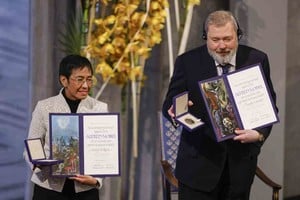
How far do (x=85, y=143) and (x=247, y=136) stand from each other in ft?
2.61

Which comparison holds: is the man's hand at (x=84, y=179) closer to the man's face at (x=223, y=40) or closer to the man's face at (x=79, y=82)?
the man's face at (x=79, y=82)

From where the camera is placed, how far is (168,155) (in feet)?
12.9

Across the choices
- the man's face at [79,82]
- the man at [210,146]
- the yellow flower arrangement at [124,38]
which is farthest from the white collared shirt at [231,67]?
the yellow flower arrangement at [124,38]

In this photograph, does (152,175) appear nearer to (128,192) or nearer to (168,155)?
(128,192)

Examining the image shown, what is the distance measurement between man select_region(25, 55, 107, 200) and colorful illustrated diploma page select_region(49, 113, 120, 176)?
65 mm

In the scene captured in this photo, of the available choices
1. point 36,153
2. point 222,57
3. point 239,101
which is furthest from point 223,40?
point 36,153

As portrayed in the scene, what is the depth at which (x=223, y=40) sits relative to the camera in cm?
240

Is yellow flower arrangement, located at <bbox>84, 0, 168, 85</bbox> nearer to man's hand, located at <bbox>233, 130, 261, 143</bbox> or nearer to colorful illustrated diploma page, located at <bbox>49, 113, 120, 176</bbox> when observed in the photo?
colorful illustrated diploma page, located at <bbox>49, 113, 120, 176</bbox>

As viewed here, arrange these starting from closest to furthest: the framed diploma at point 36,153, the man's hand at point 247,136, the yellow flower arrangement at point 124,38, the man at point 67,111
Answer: the man's hand at point 247,136
the framed diploma at point 36,153
the man at point 67,111
the yellow flower arrangement at point 124,38

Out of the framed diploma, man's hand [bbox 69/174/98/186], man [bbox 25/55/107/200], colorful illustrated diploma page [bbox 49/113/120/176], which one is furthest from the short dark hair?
man's hand [bbox 69/174/98/186]

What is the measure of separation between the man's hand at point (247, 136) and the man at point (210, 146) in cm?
6

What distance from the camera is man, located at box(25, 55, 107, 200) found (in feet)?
9.00

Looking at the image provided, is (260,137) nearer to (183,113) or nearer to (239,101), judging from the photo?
(239,101)

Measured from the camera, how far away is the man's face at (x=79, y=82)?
277 centimetres
